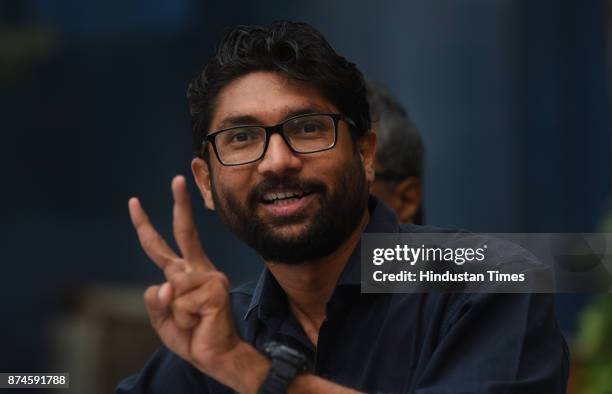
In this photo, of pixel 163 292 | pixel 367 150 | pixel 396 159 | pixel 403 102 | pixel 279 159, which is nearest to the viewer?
pixel 163 292

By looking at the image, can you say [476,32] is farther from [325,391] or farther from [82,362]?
[325,391]

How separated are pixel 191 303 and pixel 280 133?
0.50 m

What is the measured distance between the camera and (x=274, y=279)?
7.89 ft

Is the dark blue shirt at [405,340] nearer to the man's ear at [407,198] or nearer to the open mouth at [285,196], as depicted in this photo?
the open mouth at [285,196]

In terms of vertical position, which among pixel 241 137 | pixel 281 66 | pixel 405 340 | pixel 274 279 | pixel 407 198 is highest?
pixel 281 66

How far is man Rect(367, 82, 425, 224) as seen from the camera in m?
3.01

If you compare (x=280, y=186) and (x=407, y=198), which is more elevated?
(x=280, y=186)

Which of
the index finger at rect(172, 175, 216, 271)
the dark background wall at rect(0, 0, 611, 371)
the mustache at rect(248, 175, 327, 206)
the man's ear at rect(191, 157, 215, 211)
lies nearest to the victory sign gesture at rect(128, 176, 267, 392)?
the index finger at rect(172, 175, 216, 271)

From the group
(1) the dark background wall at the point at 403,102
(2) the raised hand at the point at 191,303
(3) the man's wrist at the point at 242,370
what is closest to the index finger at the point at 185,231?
(2) the raised hand at the point at 191,303

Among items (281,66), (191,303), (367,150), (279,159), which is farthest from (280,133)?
(191,303)

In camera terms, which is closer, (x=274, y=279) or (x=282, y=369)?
(x=282, y=369)

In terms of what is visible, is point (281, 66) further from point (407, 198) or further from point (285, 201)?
point (407, 198)

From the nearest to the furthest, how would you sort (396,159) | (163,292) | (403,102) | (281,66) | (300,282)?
(163,292) < (281,66) < (300,282) < (396,159) < (403,102)

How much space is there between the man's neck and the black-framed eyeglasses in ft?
0.82
